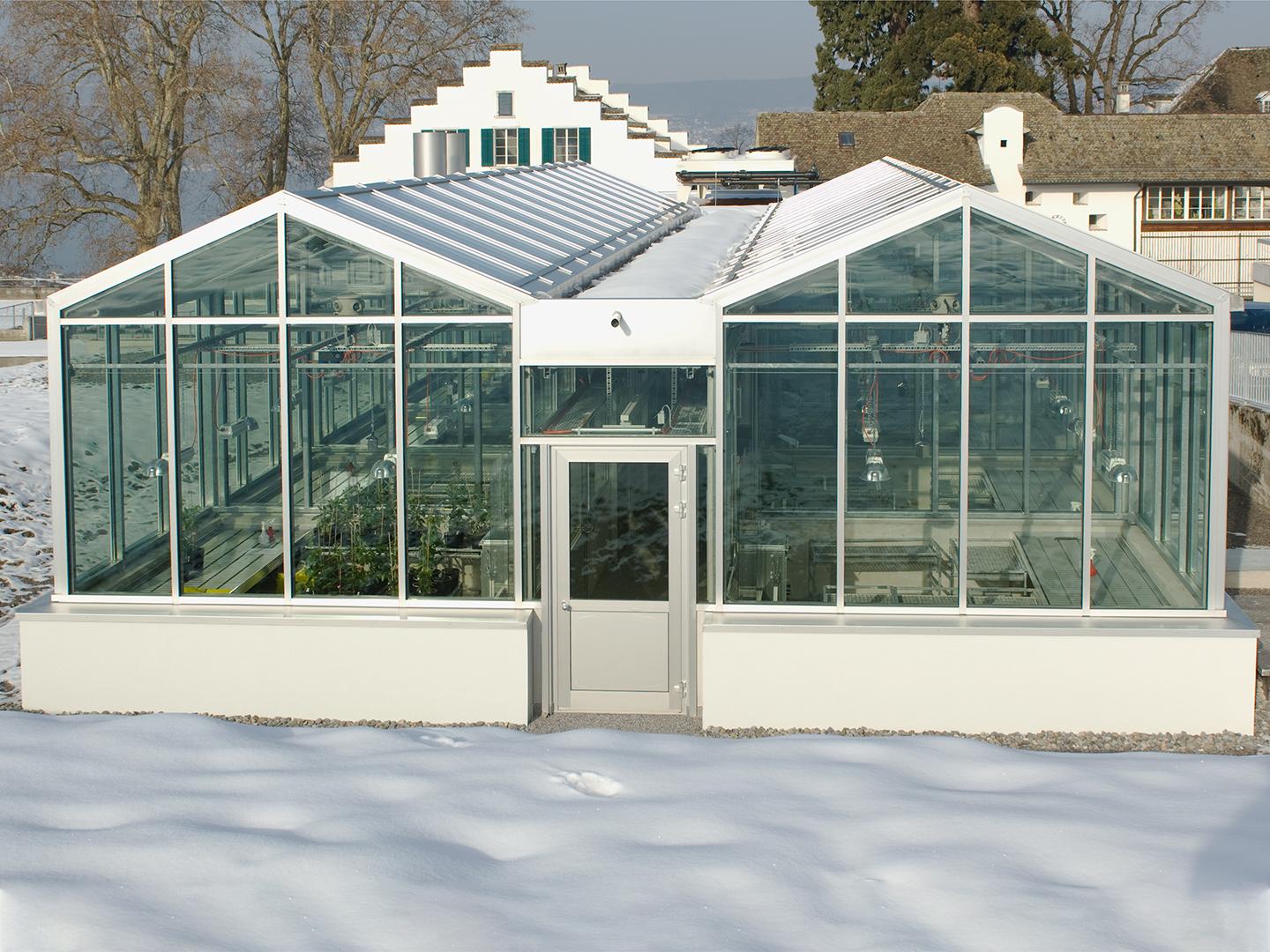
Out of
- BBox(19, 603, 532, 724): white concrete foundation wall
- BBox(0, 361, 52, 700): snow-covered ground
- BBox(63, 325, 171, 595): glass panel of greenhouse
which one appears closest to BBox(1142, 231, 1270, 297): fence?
BBox(0, 361, 52, 700): snow-covered ground

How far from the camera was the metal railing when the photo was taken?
871 inches

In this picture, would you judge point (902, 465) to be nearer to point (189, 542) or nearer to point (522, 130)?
point (189, 542)

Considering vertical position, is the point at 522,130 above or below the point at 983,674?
above

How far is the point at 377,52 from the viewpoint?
136ft

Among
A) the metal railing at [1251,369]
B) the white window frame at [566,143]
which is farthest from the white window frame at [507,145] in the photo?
the metal railing at [1251,369]

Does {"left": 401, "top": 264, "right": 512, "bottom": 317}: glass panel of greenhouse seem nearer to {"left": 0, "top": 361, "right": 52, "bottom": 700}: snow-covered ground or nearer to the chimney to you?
{"left": 0, "top": 361, "right": 52, "bottom": 700}: snow-covered ground

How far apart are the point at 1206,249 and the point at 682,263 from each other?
106ft

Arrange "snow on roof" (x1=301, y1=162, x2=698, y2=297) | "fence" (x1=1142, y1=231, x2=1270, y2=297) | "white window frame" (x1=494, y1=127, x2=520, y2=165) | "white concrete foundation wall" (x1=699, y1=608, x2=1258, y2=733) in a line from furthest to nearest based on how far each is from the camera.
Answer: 1. "fence" (x1=1142, y1=231, x2=1270, y2=297)
2. "white window frame" (x1=494, y1=127, x2=520, y2=165)
3. "snow on roof" (x1=301, y1=162, x2=698, y2=297)
4. "white concrete foundation wall" (x1=699, y1=608, x2=1258, y2=733)

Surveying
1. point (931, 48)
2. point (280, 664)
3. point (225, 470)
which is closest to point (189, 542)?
point (225, 470)

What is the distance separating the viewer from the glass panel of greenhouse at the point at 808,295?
10750mm

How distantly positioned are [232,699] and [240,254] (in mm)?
2984

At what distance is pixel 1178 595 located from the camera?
35.1ft

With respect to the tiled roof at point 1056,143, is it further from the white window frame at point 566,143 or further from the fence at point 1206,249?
the white window frame at point 566,143

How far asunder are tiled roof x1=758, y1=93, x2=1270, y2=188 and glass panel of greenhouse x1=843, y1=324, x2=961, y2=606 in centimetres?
3384
